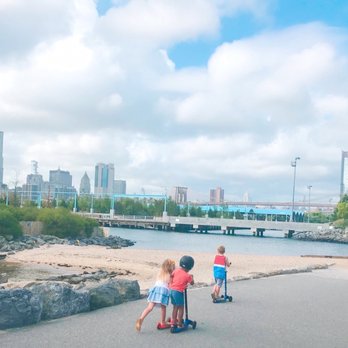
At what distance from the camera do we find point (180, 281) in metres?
10.6

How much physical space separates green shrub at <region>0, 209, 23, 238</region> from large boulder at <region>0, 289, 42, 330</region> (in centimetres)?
5197

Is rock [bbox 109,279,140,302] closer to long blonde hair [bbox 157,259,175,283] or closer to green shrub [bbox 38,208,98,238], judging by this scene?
long blonde hair [bbox 157,259,175,283]

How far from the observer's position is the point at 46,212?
7550 centimetres

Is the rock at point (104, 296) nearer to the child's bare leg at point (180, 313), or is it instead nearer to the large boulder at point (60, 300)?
the large boulder at point (60, 300)

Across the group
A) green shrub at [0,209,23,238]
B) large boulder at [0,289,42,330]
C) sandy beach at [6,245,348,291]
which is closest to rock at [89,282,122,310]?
large boulder at [0,289,42,330]

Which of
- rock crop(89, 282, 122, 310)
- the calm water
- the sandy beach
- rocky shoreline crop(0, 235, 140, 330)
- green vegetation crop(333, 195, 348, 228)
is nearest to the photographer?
rocky shoreline crop(0, 235, 140, 330)

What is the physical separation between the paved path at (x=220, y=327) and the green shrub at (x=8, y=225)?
4839cm

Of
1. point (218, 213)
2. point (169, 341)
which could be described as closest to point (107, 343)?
point (169, 341)

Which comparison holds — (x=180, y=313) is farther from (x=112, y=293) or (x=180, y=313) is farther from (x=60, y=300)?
(x=112, y=293)

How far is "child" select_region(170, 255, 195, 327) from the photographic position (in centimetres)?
1055

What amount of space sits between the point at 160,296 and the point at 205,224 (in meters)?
123

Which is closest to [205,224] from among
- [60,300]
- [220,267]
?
[220,267]

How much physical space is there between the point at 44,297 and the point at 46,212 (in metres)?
65.6

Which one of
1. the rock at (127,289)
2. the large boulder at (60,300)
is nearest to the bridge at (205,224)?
the rock at (127,289)
